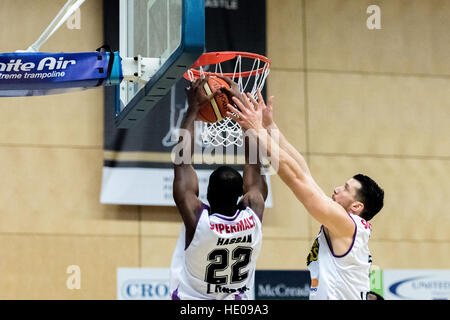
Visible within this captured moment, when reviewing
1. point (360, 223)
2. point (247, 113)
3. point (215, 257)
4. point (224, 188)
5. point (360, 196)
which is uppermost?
point (247, 113)

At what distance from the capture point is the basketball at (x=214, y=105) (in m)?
4.81

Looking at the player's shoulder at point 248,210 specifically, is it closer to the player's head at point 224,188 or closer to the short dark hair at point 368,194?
the player's head at point 224,188

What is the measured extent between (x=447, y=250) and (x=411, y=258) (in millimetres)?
517

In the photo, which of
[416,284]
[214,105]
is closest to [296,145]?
[416,284]

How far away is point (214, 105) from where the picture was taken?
15.8 ft

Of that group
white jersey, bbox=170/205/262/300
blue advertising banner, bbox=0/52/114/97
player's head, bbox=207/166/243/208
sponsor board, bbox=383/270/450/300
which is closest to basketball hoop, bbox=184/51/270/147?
blue advertising banner, bbox=0/52/114/97

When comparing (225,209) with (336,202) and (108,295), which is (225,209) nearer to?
(336,202)

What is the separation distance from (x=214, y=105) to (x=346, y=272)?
1279 mm

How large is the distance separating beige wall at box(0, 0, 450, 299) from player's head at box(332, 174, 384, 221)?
16.3 feet

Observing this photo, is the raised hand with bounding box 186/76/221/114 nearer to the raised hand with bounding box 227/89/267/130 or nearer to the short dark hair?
the raised hand with bounding box 227/89/267/130

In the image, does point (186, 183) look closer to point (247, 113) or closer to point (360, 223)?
point (247, 113)

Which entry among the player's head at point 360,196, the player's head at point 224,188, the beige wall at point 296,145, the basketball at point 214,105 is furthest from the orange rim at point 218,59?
the beige wall at point 296,145

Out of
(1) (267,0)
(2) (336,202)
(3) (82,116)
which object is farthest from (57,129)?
(2) (336,202)

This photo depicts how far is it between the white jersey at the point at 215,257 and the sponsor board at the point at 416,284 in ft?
19.1
